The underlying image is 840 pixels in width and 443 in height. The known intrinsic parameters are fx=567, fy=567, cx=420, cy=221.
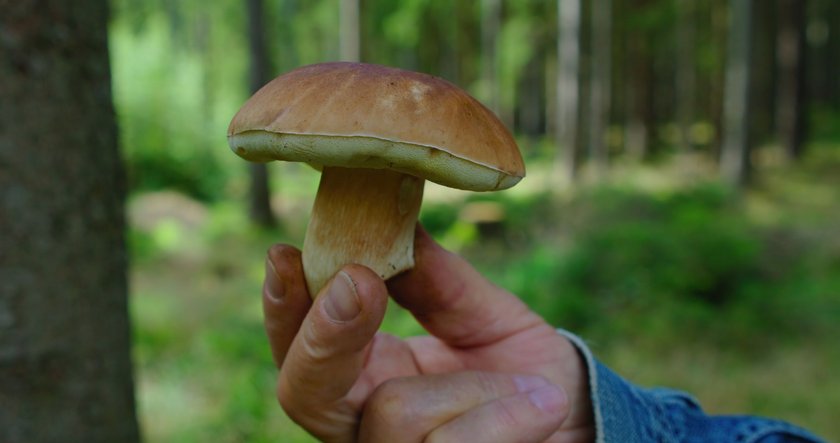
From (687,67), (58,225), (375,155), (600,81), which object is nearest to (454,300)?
(375,155)

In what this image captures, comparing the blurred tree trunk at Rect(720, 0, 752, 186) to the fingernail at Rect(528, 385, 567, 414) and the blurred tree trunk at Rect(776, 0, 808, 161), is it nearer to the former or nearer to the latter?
the blurred tree trunk at Rect(776, 0, 808, 161)

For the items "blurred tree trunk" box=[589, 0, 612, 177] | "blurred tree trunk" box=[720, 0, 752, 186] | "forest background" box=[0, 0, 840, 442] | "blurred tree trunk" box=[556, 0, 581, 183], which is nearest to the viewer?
"forest background" box=[0, 0, 840, 442]

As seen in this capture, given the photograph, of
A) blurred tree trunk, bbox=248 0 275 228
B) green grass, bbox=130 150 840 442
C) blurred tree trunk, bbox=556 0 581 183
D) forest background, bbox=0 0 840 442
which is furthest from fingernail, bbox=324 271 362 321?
blurred tree trunk, bbox=556 0 581 183

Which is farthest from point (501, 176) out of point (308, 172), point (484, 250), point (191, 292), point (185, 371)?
point (308, 172)

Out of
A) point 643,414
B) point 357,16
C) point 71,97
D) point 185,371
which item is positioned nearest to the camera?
point 643,414

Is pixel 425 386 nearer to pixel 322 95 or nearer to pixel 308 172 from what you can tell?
pixel 322 95

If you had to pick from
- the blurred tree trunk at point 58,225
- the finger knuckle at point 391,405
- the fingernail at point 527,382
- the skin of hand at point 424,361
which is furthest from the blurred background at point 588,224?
the fingernail at point 527,382
